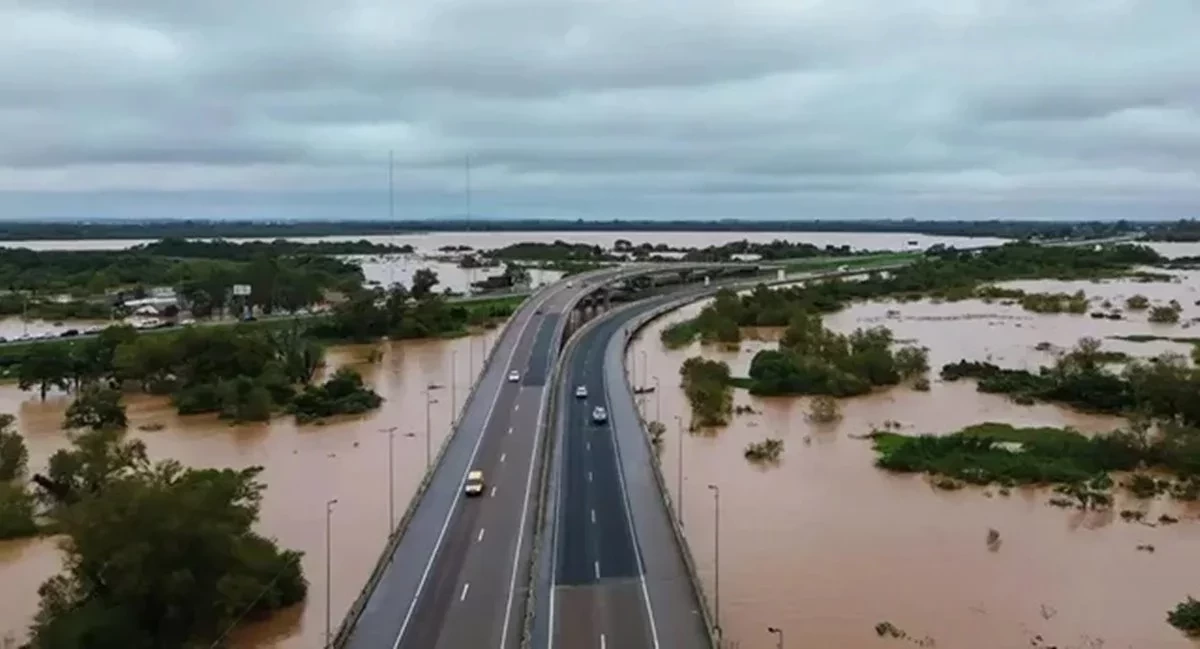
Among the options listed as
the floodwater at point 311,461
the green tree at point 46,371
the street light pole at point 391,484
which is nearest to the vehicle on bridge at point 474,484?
the street light pole at point 391,484

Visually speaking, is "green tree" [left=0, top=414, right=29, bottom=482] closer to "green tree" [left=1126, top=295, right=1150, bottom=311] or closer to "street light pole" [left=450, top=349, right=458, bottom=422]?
"street light pole" [left=450, top=349, right=458, bottom=422]

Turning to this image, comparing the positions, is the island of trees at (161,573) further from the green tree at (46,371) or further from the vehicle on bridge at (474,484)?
the green tree at (46,371)

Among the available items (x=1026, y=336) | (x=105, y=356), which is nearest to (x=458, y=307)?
(x=105, y=356)

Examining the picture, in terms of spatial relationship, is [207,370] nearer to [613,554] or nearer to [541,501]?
[541,501]

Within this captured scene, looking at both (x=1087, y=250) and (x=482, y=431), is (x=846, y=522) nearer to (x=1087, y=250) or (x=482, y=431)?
(x=482, y=431)

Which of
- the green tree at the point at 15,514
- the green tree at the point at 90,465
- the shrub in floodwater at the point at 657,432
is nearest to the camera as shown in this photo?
the green tree at the point at 15,514

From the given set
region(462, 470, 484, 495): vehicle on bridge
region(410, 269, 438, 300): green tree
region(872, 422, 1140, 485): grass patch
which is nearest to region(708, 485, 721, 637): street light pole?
region(462, 470, 484, 495): vehicle on bridge

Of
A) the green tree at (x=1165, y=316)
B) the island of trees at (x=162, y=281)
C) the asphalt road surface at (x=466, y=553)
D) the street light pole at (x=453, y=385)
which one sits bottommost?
the street light pole at (x=453, y=385)
